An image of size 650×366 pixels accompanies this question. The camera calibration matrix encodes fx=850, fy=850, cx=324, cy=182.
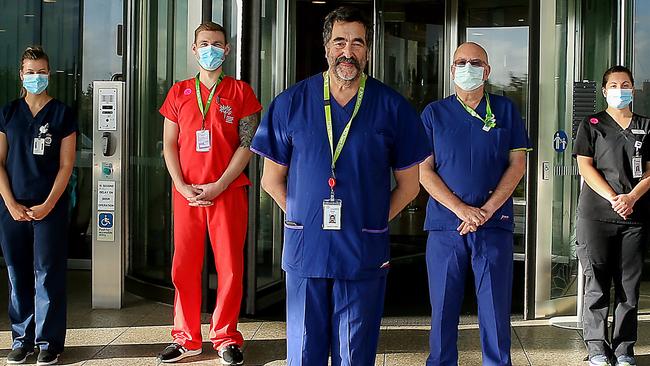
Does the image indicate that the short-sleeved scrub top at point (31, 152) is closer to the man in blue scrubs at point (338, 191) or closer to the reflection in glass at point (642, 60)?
the man in blue scrubs at point (338, 191)

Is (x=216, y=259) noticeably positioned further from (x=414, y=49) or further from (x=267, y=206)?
(x=414, y=49)

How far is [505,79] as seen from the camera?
7930mm

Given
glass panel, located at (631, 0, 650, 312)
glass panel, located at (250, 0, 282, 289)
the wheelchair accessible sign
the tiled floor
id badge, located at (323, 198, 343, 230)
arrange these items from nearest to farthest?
id badge, located at (323, 198, 343, 230)
the tiled floor
glass panel, located at (250, 0, 282, 289)
the wheelchair accessible sign
glass panel, located at (631, 0, 650, 312)

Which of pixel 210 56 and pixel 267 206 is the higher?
pixel 210 56

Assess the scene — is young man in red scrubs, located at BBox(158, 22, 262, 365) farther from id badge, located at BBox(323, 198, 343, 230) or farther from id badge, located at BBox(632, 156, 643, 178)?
id badge, located at BBox(632, 156, 643, 178)

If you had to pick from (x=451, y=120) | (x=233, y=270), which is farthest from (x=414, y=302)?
(x=451, y=120)

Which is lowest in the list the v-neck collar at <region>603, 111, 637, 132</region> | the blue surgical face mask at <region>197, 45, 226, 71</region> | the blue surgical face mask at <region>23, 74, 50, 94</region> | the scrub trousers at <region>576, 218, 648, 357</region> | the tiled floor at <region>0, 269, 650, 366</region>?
the tiled floor at <region>0, 269, 650, 366</region>

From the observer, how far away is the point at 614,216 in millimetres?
4215

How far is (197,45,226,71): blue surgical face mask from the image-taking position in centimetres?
426

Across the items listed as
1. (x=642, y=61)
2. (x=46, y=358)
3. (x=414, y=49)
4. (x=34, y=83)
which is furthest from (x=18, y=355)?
(x=414, y=49)

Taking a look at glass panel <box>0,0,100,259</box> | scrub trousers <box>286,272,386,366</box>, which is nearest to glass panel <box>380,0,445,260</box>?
glass panel <box>0,0,100,259</box>

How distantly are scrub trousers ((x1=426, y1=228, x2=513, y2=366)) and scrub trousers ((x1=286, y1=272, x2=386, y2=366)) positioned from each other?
1.00m

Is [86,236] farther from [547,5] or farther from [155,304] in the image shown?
[547,5]

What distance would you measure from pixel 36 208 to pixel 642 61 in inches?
162
